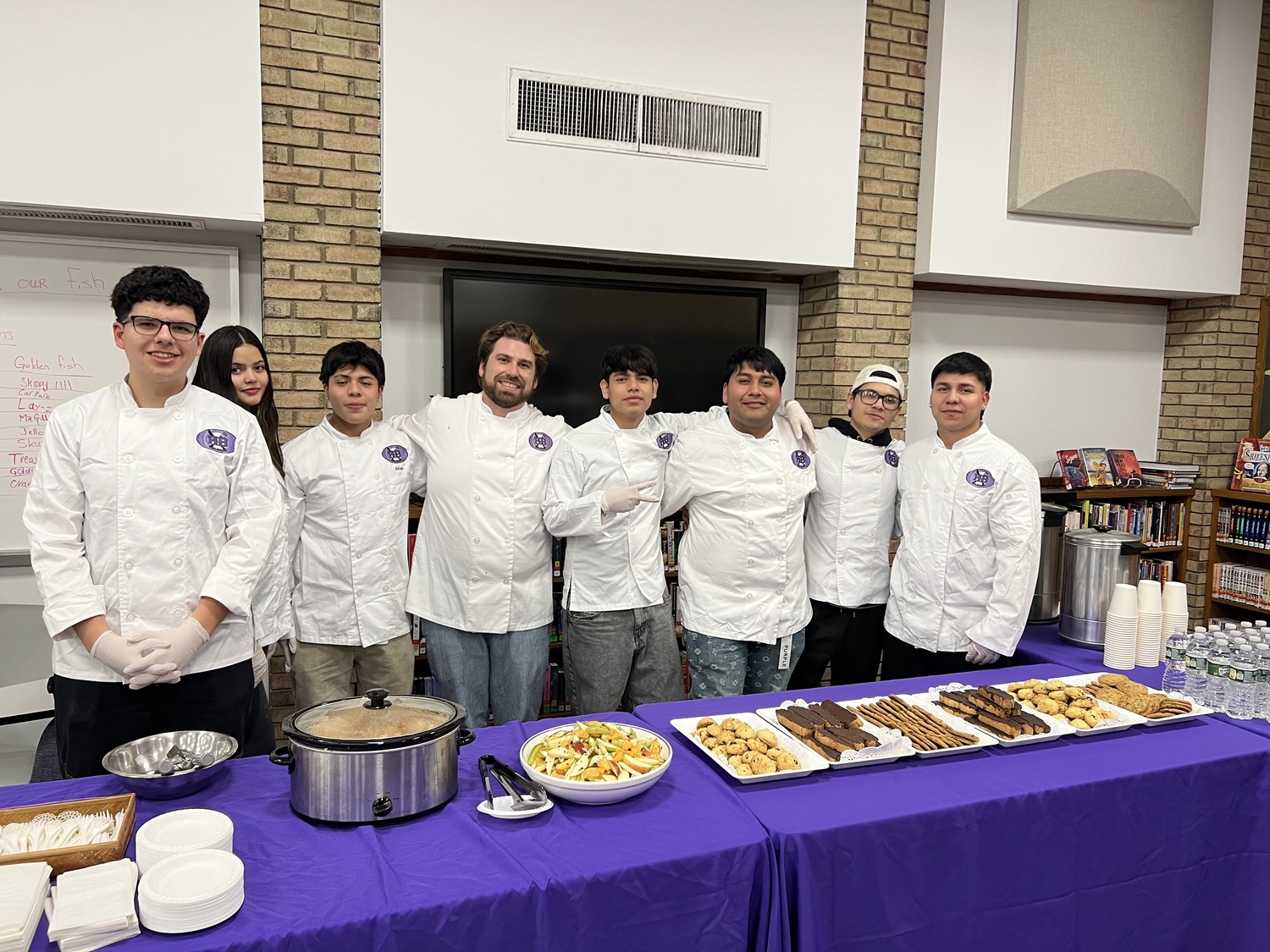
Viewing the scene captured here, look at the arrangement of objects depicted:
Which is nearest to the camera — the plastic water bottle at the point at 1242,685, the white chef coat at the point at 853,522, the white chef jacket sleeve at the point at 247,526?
the white chef jacket sleeve at the point at 247,526

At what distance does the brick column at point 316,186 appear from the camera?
11.2 ft

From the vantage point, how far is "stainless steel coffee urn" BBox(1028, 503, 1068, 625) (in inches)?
132

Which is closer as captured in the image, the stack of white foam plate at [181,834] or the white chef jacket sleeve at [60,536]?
the stack of white foam plate at [181,834]

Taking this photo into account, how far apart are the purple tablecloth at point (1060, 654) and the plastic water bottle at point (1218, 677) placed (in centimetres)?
20

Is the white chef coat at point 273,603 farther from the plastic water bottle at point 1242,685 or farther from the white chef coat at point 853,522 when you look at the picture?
the plastic water bottle at point 1242,685

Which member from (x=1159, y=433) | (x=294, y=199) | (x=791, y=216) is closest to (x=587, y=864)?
(x=294, y=199)

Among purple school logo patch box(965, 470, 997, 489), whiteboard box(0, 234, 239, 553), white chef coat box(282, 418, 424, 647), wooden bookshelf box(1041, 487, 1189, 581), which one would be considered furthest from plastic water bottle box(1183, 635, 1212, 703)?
whiteboard box(0, 234, 239, 553)

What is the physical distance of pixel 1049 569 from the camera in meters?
3.37

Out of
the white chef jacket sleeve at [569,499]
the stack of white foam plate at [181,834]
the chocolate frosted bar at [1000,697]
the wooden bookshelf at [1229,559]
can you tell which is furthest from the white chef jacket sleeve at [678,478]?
the wooden bookshelf at [1229,559]

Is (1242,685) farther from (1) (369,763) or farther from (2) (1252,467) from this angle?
(2) (1252,467)

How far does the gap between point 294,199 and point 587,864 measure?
300 centimetres

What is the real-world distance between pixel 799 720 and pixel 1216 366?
4.69 metres

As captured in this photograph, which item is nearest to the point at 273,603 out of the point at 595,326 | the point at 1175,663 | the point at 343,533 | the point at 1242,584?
the point at 343,533

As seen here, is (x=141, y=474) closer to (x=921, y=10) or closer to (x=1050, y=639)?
(x=1050, y=639)
